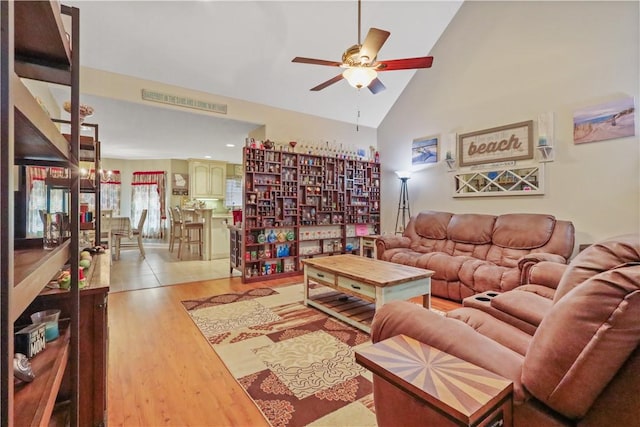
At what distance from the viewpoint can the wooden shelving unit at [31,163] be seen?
470 millimetres

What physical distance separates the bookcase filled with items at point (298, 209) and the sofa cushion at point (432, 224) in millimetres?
1308

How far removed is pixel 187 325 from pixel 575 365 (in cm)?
286

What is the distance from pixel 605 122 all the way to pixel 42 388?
4.69 metres

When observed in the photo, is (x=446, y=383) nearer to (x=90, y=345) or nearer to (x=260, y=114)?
(x=90, y=345)

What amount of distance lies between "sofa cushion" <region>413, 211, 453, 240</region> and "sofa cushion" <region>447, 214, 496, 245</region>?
0.09 meters

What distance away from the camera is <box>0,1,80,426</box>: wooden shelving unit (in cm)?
47

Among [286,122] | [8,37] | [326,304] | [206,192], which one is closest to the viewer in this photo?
[8,37]

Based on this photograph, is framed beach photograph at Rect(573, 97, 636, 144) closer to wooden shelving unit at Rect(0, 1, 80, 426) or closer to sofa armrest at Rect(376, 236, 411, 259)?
sofa armrest at Rect(376, 236, 411, 259)

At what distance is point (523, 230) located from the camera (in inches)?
136

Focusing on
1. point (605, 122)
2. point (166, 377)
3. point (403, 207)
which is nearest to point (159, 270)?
point (166, 377)

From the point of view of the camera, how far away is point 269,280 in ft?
14.8

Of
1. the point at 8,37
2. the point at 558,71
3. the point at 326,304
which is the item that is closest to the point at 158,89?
the point at 326,304

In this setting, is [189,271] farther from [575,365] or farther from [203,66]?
[575,365]

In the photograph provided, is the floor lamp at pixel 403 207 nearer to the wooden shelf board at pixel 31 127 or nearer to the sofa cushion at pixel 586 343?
the sofa cushion at pixel 586 343
